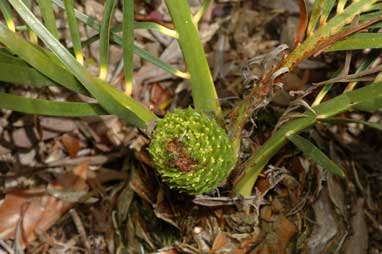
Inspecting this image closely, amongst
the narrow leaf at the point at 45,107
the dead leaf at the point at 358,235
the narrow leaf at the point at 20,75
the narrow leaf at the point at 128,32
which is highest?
the narrow leaf at the point at 128,32

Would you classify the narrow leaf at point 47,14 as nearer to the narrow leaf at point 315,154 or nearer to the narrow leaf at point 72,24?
the narrow leaf at point 72,24

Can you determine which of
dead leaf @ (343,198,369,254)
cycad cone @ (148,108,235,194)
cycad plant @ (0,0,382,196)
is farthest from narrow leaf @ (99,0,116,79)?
dead leaf @ (343,198,369,254)

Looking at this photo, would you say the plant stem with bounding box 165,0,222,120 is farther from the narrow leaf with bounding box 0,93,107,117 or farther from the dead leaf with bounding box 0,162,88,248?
the dead leaf with bounding box 0,162,88,248

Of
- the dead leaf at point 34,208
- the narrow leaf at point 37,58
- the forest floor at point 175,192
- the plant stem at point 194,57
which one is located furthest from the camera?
the dead leaf at point 34,208

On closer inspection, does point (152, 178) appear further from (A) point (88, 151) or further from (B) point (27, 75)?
(B) point (27, 75)

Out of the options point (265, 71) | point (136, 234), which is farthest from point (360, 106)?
point (136, 234)

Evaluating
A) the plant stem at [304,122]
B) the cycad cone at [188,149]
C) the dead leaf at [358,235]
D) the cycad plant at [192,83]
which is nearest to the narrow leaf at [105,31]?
the cycad plant at [192,83]

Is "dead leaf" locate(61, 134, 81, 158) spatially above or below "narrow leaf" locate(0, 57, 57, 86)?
below

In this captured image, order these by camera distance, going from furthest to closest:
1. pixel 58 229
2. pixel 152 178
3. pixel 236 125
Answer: pixel 58 229 → pixel 152 178 → pixel 236 125
